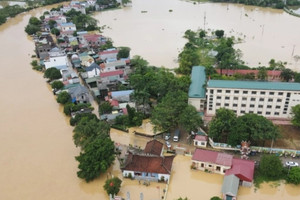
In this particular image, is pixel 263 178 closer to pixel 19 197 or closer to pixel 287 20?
pixel 19 197

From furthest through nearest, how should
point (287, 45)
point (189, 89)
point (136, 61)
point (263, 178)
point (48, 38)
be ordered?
1. point (48, 38)
2. point (287, 45)
3. point (136, 61)
4. point (189, 89)
5. point (263, 178)

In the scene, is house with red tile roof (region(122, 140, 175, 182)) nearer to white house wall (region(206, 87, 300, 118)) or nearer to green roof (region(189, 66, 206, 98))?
white house wall (region(206, 87, 300, 118))

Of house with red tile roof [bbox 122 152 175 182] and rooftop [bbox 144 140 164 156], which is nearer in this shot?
house with red tile roof [bbox 122 152 175 182]

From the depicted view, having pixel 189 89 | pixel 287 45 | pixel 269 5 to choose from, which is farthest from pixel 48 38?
pixel 269 5

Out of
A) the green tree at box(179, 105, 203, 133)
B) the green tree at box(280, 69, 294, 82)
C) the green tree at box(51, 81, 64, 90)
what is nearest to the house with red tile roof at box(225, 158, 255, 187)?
the green tree at box(179, 105, 203, 133)

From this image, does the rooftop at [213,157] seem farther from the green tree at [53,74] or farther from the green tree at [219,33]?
the green tree at [219,33]

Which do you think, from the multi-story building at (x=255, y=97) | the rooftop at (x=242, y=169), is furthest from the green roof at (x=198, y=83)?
the rooftop at (x=242, y=169)
